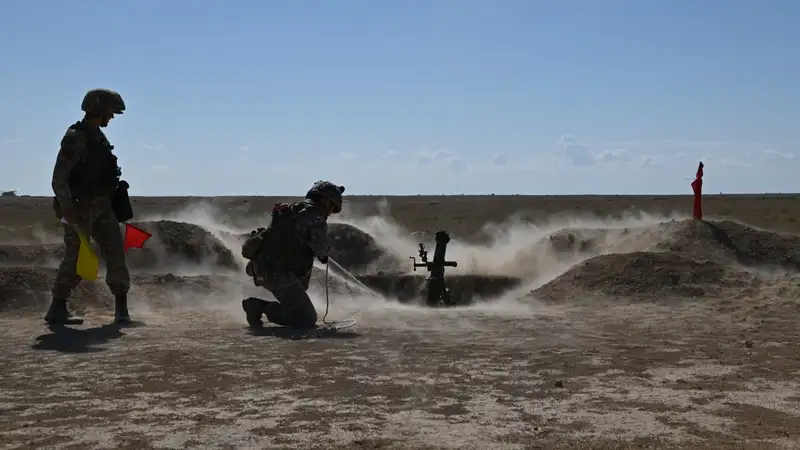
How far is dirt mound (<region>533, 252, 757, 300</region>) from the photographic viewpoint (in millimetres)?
11969

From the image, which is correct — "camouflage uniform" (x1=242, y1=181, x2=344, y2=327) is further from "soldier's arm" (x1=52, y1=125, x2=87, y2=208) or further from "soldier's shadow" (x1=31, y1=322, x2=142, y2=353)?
"soldier's arm" (x1=52, y1=125, x2=87, y2=208)

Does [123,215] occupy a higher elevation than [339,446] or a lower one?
higher

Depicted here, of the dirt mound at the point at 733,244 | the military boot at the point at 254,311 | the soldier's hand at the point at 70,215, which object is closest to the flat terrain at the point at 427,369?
the military boot at the point at 254,311

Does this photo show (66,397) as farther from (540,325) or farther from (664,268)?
(664,268)

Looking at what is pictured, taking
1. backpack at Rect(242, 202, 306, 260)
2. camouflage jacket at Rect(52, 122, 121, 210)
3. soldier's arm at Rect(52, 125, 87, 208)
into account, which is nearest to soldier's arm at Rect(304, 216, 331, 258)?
backpack at Rect(242, 202, 306, 260)

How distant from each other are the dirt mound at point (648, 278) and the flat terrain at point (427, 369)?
1.3 inches

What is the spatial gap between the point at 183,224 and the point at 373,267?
4.12 metres

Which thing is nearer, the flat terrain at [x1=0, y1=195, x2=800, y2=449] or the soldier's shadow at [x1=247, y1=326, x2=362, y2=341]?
the flat terrain at [x1=0, y1=195, x2=800, y2=449]

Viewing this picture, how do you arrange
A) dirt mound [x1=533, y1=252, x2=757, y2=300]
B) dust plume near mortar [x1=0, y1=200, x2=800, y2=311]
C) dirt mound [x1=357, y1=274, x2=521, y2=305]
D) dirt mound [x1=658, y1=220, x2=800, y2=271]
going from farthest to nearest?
dirt mound [x1=357, y1=274, x2=521, y2=305], dirt mound [x1=658, y1=220, x2=800, y2=271], dirt mound [x1=533, y1=252, x2=757, y2=300], dust plume near mortar [x1=0, y1=200, x2=800, y2=311]

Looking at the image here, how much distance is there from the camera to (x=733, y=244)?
1482 centimetres

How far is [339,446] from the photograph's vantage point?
4578mm

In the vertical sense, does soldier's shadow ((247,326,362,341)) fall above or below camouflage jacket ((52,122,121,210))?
below

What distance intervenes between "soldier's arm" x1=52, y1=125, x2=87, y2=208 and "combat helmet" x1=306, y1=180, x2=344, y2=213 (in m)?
2.28

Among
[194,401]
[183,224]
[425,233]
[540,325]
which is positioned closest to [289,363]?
[194,401]
